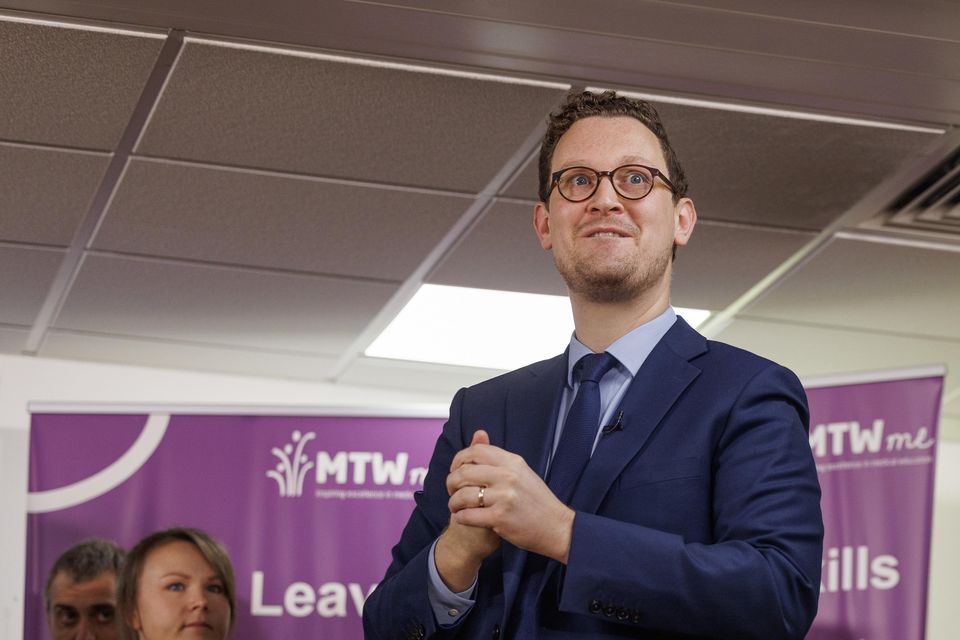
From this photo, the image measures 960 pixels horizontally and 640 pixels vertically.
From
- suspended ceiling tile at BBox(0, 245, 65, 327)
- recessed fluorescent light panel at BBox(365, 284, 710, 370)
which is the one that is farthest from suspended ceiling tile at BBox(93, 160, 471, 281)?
recessed fluorescent light panel at BBox(365, 284, 710, 370)

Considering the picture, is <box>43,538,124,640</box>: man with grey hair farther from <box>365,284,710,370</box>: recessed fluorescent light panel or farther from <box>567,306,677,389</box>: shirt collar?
<box>567,306,677,389</box>: shirt collar

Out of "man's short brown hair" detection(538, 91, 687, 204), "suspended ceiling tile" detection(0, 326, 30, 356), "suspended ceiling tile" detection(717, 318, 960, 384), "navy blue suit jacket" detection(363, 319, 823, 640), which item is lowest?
"navy blue suit jacket" detection(363, 319, 823, 640)

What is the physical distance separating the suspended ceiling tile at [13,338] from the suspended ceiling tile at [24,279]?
0.28ft

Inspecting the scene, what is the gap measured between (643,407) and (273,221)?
289 centimetres

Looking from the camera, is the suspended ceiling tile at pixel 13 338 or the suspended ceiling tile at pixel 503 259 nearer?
the suspended ceiling tile at pixel 503 259

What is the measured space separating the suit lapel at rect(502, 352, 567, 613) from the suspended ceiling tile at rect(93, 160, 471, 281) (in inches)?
93.4

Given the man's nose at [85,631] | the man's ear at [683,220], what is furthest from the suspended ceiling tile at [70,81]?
the man's ear at [683,220]

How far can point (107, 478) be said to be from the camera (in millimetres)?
4141

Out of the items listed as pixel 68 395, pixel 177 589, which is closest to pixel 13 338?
pixel 68 395

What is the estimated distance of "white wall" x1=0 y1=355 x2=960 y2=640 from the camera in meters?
5.25

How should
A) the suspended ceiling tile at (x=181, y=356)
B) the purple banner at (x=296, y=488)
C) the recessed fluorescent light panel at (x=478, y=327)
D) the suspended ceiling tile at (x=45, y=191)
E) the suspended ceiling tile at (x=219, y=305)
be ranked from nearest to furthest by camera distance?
the suspended ceiling tile at (x=45, y=191) < the purple banner at (x=296, y=488) < the suspended ceiling tile at (x=219, y=305) < the recessed fluorescent light panel at (x=478, y=327) < the suspended ceiling tile at (x=181, y=356)

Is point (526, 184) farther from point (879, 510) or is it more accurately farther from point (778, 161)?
point (879, 510)

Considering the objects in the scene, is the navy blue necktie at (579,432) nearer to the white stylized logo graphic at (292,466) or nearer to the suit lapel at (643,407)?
the suit lapel at (643,407)

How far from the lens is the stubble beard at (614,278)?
145 centimetres
